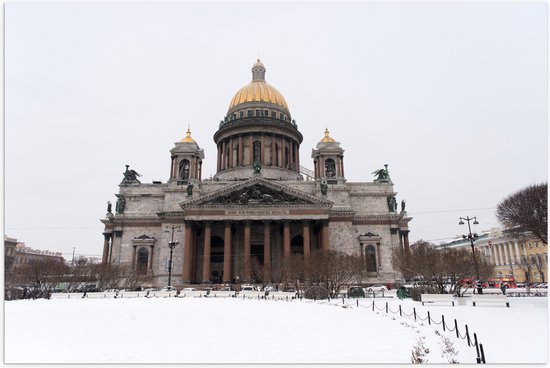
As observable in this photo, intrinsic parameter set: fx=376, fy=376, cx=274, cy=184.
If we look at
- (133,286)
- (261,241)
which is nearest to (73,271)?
(133,286)

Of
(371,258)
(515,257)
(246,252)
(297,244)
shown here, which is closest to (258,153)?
(297,244)

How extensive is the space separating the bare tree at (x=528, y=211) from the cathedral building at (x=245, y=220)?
1972 centimetres

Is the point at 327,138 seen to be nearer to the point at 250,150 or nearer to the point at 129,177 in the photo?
the point at 250,150

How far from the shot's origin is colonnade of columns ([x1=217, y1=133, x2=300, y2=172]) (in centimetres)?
5622

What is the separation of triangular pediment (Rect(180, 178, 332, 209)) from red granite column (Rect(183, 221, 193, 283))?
2650 millimetres

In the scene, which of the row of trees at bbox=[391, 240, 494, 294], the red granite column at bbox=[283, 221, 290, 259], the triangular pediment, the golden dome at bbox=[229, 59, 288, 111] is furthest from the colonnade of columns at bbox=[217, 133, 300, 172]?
the row of trees at bbox=[391, 240, 494, 294]

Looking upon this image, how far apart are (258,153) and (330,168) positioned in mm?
11884

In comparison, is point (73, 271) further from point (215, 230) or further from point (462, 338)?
point (462, 338)

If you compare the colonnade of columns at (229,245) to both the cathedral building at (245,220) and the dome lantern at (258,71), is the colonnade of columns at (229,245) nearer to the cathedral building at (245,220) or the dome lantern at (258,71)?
the cathedral building at (245,220)

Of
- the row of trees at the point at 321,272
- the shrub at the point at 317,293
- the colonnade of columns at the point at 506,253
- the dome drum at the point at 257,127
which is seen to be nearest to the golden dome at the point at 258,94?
the dome drum at the point at 257,127

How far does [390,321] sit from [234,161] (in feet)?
146

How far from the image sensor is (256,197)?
43.1 meters

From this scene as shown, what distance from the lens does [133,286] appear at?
39969mm

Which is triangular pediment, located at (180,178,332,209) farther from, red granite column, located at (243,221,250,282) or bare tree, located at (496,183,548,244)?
bare tree, located at (496,183,548,244)
